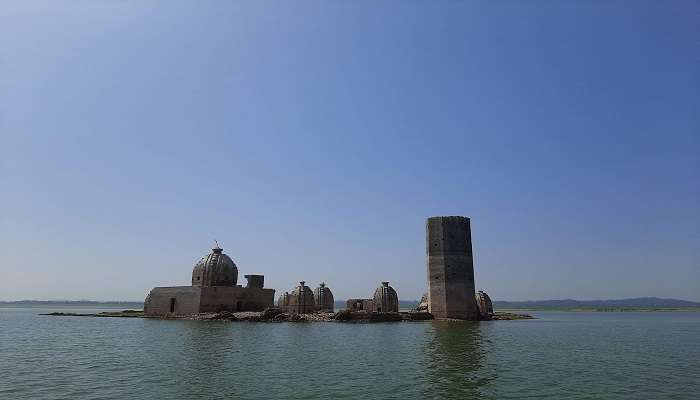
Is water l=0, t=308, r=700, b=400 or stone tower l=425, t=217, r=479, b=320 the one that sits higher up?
stone tower l=425, t=217, r=479, b=320

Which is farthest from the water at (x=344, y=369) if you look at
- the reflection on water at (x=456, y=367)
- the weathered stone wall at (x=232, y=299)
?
the weathered stone wall at (x=232, y=299)

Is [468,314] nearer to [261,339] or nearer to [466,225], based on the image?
[466,225]

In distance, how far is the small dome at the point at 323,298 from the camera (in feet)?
184

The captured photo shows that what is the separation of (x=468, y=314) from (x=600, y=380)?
2850 centimetres

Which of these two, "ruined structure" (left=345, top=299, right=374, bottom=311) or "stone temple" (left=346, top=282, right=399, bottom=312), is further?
"ruined structure" (left=345, top=299, right=374, bottom=311)

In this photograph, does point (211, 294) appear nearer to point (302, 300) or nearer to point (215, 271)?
point (215, 271)

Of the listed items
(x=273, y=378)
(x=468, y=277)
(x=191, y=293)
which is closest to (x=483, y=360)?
(x=273, y=378)

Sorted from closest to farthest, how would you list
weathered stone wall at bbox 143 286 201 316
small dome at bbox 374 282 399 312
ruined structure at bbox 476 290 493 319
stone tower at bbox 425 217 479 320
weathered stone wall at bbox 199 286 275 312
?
stone tower at bbox 425 217 479 320 < weathered stone wall at bbox 199 286 275 312 < weathered stone wall at bbox 143 286 201 316 < small dome at bbox 374 282 399 312 < ruined structure at bbox 476 290 493 319

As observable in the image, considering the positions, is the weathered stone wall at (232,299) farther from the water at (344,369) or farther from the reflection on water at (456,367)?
the reflection on water at (456,367)

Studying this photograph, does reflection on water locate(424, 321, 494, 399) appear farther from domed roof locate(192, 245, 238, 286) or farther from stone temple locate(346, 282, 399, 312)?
domed roof locate(192, 245, 238, 286)

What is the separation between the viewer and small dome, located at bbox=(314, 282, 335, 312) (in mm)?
56125

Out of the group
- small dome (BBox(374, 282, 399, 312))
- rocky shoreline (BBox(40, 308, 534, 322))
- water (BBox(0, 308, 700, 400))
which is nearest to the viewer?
water (BBox(0, 308, 700, 400))

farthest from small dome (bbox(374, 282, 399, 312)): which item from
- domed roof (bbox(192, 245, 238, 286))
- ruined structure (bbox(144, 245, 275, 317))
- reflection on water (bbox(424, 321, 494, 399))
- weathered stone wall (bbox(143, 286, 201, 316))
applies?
reflection on water (bbox(424, 321, 494, 399))

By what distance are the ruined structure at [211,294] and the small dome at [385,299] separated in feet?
40.1
